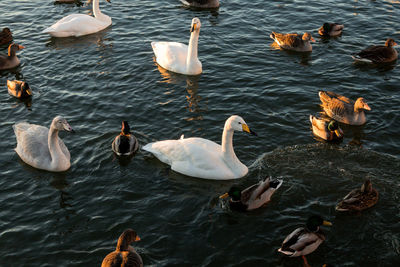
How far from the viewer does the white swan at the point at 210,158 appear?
1253 cm

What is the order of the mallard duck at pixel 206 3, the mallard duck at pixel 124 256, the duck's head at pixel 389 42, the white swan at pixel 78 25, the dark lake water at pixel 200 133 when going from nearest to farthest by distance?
the mallard duck at pixel 124 256 < the dark lake water at pixel 200 133 < the duck's head at pixel 389 42 < the white swan at pixel 78 25 < the mallard duck at pixel 206 3

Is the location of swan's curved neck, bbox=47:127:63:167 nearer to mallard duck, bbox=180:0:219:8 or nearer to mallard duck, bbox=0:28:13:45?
mallard duck, bbox=0:28:13:45

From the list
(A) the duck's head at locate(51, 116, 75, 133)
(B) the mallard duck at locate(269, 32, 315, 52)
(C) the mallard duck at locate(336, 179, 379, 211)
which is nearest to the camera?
(C) the mallard duck at locate(336, 179, 379, 211)

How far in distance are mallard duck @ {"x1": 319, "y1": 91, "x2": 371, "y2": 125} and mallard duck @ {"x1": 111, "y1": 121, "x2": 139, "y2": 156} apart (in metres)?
6.28

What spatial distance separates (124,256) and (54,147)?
15.6ft

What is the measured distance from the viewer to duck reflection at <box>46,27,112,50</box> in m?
20.5

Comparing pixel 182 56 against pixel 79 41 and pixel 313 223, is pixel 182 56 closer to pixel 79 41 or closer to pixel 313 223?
pixel 79 41

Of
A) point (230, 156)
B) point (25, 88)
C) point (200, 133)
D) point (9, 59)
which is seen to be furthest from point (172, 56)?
point (230, 156)

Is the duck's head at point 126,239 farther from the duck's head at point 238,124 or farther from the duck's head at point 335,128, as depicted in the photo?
the duck's head at point 335,128

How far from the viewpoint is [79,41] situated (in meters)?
21.0

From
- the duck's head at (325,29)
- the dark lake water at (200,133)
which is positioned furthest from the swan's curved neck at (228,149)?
the duck's head at (325,29)

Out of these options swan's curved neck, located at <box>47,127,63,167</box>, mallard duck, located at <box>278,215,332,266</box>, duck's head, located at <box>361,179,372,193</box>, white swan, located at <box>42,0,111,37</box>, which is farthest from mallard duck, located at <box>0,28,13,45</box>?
duck's head, located at <box>361,179,372,193</box>

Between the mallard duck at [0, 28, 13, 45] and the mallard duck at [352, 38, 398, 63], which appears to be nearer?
the mallard duck at [352, 38, 398, 63]

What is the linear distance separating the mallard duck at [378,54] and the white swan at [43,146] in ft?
36.9
